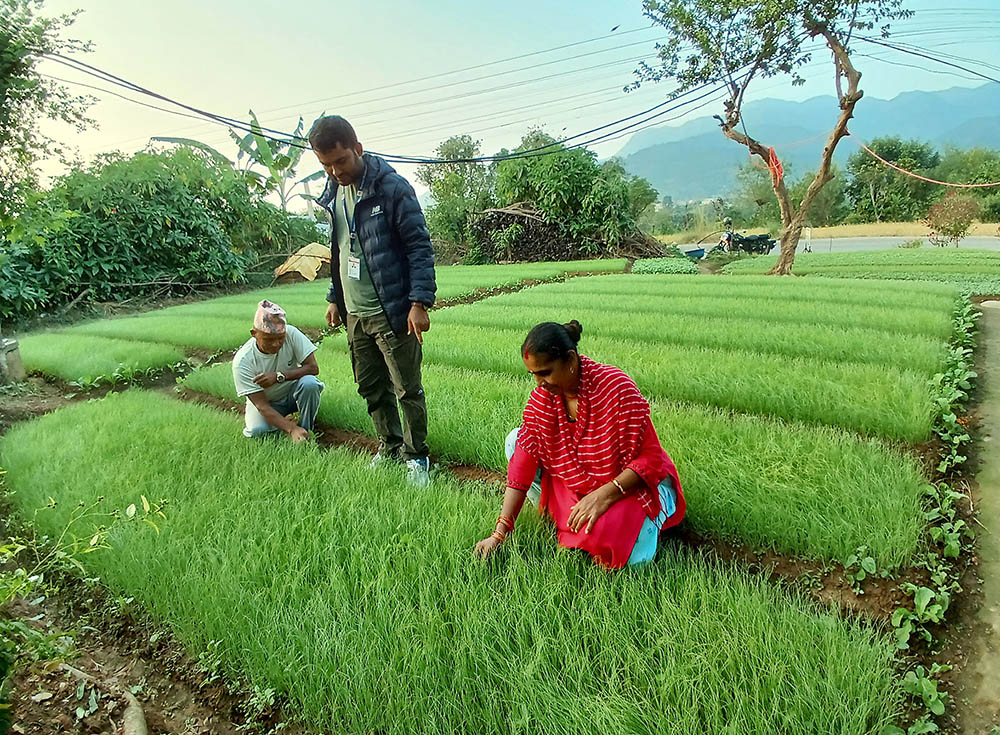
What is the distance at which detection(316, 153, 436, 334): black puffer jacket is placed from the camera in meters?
2.52

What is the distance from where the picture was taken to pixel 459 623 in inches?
63.4

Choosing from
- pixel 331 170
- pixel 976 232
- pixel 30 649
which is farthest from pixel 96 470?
pixel 976 232

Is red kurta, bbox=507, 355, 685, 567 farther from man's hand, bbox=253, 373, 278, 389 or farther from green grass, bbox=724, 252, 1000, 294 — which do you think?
green grass, bbox=724, 252, 1000, 294

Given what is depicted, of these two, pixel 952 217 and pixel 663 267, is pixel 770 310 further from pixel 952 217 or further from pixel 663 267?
→ pixel 952 217

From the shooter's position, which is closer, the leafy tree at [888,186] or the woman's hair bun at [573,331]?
the woman's hair bun at [573,331]

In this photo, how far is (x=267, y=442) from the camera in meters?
3.08

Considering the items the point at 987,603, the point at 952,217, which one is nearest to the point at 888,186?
the point at 952,217

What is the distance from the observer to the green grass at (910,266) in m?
9.20

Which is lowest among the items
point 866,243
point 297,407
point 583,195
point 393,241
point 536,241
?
point 866,243

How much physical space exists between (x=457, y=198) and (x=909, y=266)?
1264cm

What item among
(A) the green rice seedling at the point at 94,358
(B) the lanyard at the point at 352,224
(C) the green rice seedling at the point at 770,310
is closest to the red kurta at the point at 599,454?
(B) the lanyard at the point at 352,224

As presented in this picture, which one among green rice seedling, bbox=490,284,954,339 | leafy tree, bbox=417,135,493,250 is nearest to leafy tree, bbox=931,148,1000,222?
leafy tree, bbox=417,135,493,250

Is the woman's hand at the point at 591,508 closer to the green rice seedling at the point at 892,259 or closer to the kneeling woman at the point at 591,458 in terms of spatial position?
the kneeling woman at the point at 591,458

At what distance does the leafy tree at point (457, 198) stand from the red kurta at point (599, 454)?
52.0 ft
